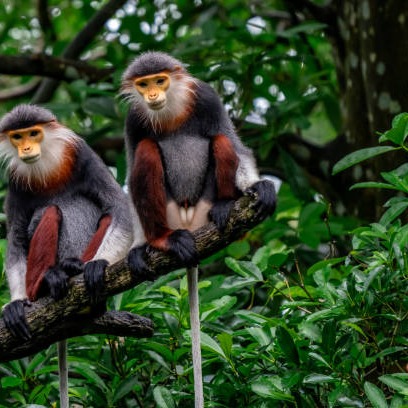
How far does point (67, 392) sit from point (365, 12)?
426 centimetres

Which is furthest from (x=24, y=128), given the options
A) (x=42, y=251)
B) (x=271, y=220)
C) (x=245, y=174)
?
(x=271, y=220)

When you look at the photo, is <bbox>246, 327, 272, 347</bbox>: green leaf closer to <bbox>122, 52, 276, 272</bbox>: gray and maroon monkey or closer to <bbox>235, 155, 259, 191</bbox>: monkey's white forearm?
<bbox>122, 52, 276, 272</bbox>: gray and maroon monkey

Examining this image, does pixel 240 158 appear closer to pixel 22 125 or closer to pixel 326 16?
pixel 22 125

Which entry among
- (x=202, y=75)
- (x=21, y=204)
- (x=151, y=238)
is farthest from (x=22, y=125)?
(x=202, y=75)

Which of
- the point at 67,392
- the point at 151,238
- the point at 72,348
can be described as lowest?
the point at 72,348

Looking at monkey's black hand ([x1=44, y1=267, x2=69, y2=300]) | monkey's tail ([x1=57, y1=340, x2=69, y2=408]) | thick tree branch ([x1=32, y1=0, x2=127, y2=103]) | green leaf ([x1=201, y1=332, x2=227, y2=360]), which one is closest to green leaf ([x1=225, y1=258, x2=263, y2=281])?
green leaf ([x1=201, y1=332, x2=227, y2=360])

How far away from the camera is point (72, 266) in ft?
16.3

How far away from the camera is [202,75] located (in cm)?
710

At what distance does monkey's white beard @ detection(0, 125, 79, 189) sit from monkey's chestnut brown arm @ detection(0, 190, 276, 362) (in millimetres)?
855

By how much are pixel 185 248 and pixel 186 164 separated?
73 cm

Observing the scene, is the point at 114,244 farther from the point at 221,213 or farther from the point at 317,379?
the point at 317,379

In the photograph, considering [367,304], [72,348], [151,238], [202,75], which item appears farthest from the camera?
[202,75]

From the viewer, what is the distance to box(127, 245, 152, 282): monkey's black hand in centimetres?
443

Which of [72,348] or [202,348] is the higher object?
[202,348]
